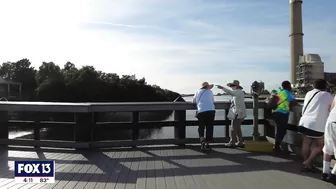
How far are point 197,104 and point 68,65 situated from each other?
107 m

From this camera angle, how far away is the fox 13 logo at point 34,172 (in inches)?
208

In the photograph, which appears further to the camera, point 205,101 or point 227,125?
point 227,125

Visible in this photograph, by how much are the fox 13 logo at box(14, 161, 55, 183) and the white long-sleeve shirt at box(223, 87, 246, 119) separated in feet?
14.5

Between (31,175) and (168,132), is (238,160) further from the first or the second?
(168,132)

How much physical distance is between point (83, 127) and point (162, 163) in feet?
7.95

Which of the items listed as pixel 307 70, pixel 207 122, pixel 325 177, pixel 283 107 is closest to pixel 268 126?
pixel 283 107

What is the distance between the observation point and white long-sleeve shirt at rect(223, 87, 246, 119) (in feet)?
26.3

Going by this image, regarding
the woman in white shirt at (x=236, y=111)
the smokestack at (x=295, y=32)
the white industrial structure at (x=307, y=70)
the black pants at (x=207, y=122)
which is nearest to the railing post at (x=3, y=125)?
the black pants at (x=207, y=122)

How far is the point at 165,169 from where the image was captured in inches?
238

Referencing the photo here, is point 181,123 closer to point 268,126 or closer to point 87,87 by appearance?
point 268,126

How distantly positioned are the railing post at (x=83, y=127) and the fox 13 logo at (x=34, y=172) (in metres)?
1.77

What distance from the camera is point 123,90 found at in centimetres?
9119

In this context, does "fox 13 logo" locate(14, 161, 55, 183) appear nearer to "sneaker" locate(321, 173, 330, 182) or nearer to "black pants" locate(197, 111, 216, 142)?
"black pants" locate(197, 111, 216, 142)

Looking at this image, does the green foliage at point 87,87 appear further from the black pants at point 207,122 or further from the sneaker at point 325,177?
the sneaker at point 325,177
